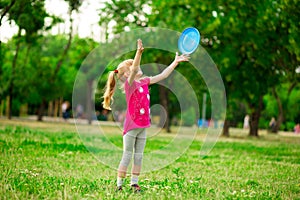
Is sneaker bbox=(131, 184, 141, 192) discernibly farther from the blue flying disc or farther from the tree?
the tree

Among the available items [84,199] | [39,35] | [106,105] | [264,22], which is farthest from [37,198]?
[39,35]

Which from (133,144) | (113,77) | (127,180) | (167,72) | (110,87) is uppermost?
(167,72)

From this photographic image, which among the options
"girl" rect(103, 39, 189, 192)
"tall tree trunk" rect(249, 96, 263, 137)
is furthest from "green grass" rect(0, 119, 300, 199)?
"tall tree trunk" rect(249, 96, 263, 137)

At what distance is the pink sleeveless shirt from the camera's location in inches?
273

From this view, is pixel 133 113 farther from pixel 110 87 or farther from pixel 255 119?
pixel 255 119

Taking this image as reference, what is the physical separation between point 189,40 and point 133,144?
218 centimetres

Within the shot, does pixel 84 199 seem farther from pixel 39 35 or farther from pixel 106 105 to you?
pixel 39 35

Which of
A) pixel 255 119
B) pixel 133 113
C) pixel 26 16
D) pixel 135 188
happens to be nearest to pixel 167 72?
pixel 133 113

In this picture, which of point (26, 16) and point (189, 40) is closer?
point (189, 40)

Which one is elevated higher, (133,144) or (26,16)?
(26,16)

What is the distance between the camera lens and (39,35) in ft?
102

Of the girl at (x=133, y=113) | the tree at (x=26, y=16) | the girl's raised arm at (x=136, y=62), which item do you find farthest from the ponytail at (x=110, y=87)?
the tree at (x=26, y=16)

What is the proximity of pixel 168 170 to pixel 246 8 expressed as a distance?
42.8 feet

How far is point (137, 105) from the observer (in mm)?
6992
